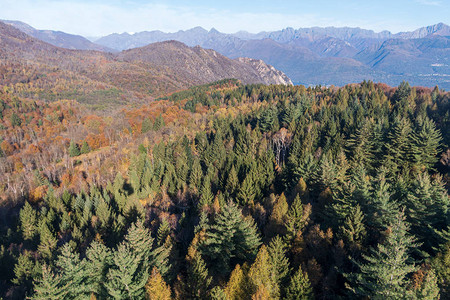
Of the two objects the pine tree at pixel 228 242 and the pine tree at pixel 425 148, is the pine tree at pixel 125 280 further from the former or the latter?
the pine tree at pixel 425 148


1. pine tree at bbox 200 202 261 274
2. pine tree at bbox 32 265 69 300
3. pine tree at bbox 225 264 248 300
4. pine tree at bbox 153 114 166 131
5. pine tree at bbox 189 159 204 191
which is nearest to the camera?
pine tree at bbox 32 265 69 300

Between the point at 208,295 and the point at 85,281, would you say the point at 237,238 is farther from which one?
the point at 85,281

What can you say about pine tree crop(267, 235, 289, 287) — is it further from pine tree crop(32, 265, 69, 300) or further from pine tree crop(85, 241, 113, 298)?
pine tree crop(32, 265, 69, 300)

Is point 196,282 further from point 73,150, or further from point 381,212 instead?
point 73,150

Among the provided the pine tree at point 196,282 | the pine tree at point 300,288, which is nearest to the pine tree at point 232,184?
the pine tree at point 196,282

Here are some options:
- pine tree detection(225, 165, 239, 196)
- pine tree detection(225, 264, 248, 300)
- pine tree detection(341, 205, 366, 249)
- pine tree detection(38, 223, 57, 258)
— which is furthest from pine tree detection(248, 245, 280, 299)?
pine tree detection(38, 223, 57, 258)
